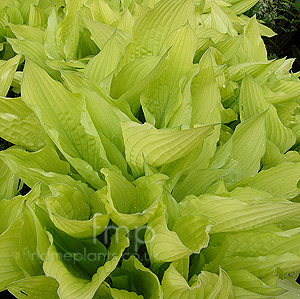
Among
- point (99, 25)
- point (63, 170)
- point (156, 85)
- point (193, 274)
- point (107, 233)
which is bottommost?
point (193, 274)

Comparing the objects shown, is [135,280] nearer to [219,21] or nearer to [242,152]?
[242,152]

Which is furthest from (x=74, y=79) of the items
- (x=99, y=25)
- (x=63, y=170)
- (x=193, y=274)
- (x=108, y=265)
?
(x=193, y=274)

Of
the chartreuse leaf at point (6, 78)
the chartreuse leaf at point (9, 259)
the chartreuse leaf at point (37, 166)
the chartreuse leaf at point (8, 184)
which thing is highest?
the chartreuse leaf at point (6, 78)

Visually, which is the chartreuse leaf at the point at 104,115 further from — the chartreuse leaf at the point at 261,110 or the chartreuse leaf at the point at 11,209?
the chartreuse leaf at the point at 261,110

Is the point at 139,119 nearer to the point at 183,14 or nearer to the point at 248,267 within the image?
the point at 183,14

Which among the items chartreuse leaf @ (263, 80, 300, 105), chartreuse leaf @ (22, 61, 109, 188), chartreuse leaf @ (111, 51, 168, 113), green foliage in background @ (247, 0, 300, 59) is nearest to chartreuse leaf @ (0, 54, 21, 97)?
chartreuse leaf @ (22, 61, 109, 188)

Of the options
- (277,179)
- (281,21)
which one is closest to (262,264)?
(277,179)

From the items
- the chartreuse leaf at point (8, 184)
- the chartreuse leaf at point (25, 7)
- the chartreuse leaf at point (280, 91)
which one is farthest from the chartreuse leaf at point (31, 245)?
the chartreuse leaf at point (25, 7)
